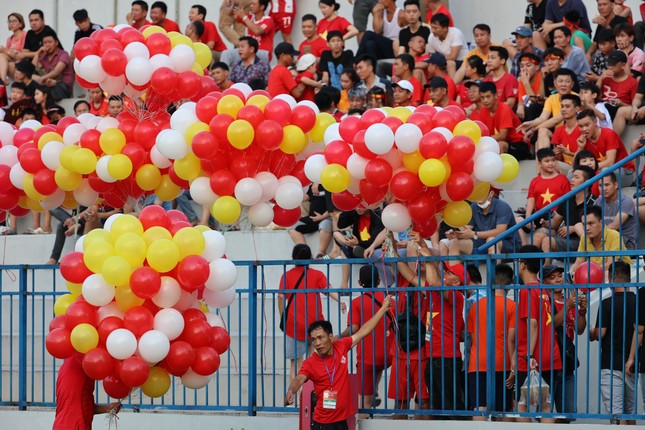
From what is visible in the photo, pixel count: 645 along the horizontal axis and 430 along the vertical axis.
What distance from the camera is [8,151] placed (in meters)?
12.3

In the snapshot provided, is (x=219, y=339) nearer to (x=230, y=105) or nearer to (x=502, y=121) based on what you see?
(x=230, y=105)

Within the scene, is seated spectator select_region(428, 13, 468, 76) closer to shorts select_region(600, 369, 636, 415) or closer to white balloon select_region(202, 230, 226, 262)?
shorts select_region(600, 369, 636, 415)

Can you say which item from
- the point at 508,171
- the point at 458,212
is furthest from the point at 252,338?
the point at 508,171

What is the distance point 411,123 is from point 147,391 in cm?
305

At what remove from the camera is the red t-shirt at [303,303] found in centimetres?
1170

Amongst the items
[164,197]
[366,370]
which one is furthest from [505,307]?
[164,197]

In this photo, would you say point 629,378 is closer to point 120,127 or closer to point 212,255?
point 212,255

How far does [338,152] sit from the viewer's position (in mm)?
10695

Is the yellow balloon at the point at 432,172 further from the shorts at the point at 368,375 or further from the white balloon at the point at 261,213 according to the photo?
the shorts at the point at 368,375

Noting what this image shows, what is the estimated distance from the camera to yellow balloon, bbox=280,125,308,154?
1120 centimetres

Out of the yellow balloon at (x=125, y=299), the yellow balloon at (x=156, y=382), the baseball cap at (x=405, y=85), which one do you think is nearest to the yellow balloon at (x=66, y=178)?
the yellow balloon at (x=125, y=299)

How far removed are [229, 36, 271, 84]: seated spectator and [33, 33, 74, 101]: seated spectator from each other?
286cm

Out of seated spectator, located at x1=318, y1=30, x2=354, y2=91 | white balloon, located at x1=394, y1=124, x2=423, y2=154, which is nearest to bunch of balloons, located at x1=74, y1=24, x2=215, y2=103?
white balloon, located at x1=394, y1=124, x2=423, y2=154

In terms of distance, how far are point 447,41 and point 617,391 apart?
8001mm
